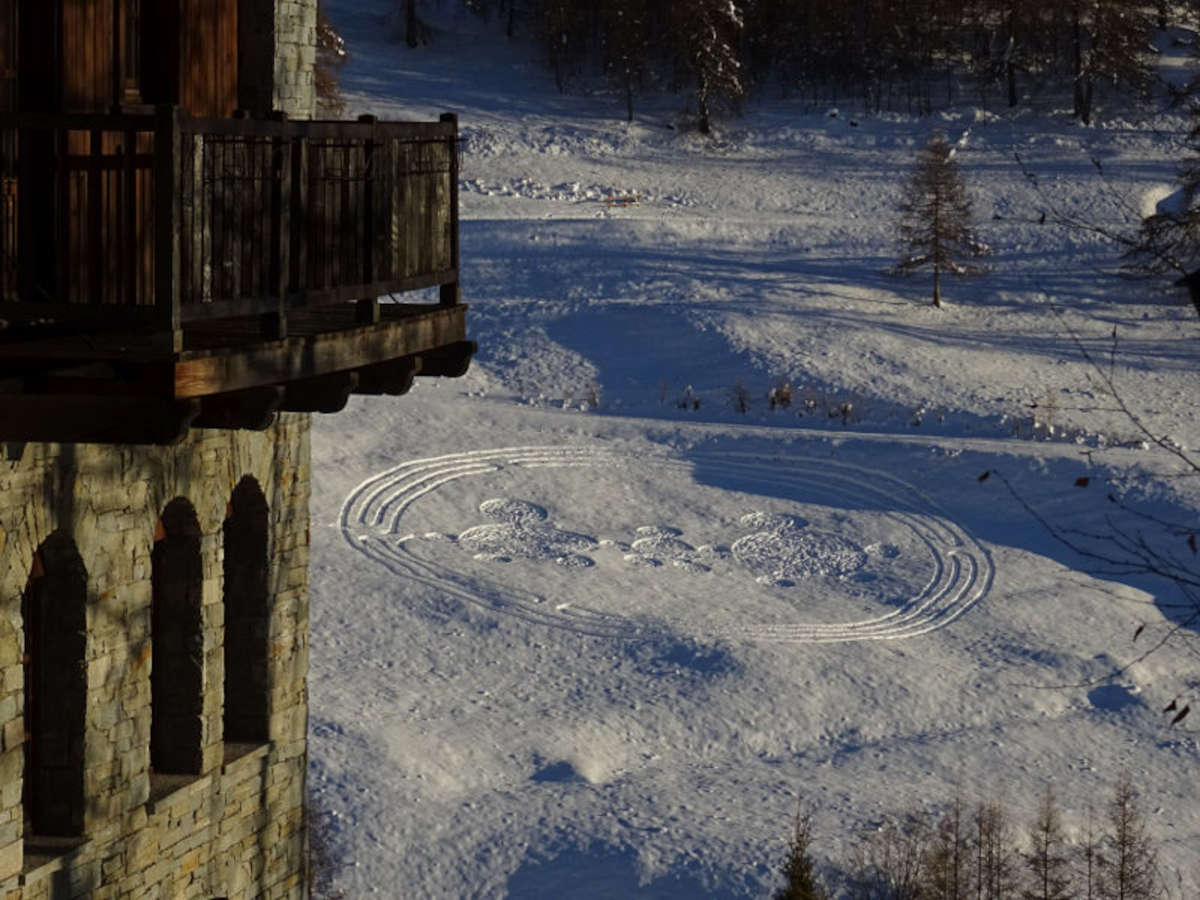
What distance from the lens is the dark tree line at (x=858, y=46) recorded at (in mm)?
56969

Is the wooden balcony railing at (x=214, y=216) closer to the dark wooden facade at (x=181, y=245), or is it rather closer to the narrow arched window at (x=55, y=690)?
the dark wooden facade at (x=181, y=245)

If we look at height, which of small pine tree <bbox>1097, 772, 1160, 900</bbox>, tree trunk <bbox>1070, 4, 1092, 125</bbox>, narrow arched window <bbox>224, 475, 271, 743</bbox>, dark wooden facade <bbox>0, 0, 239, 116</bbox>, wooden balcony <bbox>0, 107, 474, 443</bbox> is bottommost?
small pine tree <bbox>1097, 772, 1160, 900</bbox>

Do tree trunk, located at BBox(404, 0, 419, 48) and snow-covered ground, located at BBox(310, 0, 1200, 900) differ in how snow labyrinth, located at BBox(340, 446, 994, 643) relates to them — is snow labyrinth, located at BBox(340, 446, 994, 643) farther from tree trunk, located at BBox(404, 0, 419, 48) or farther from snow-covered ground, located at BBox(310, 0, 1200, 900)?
tree trunk, located at BBox(404, 0, 419, 48)

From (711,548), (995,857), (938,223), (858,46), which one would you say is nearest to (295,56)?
(995,857)

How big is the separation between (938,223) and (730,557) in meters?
15.8

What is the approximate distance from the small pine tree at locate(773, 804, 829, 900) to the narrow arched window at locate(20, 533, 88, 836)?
376 inches

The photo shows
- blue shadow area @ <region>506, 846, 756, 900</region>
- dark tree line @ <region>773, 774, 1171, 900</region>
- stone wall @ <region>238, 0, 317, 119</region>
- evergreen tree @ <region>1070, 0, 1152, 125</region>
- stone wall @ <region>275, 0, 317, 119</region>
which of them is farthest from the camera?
evergreen tree @ <region>1070, 0, 1152, 125</region>

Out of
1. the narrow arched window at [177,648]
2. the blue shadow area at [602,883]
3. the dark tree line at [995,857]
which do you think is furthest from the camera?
the dark tree line at [995,857]

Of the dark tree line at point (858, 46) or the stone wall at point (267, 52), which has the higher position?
the dark tree line at point (858, 46)

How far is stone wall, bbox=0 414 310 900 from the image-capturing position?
912 cm

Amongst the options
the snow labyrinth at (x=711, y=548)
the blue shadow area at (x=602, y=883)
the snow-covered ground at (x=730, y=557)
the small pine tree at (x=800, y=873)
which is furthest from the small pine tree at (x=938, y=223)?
the blue shadow area at (x=602, y=883)

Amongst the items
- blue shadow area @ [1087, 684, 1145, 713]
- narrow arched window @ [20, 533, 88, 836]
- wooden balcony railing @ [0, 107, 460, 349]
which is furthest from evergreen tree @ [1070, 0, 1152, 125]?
narrow arched window @ [20, 533, 88, 836]

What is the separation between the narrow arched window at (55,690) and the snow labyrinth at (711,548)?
1529 centimetres

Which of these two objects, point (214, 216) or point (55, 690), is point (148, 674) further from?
point (214, 216)
